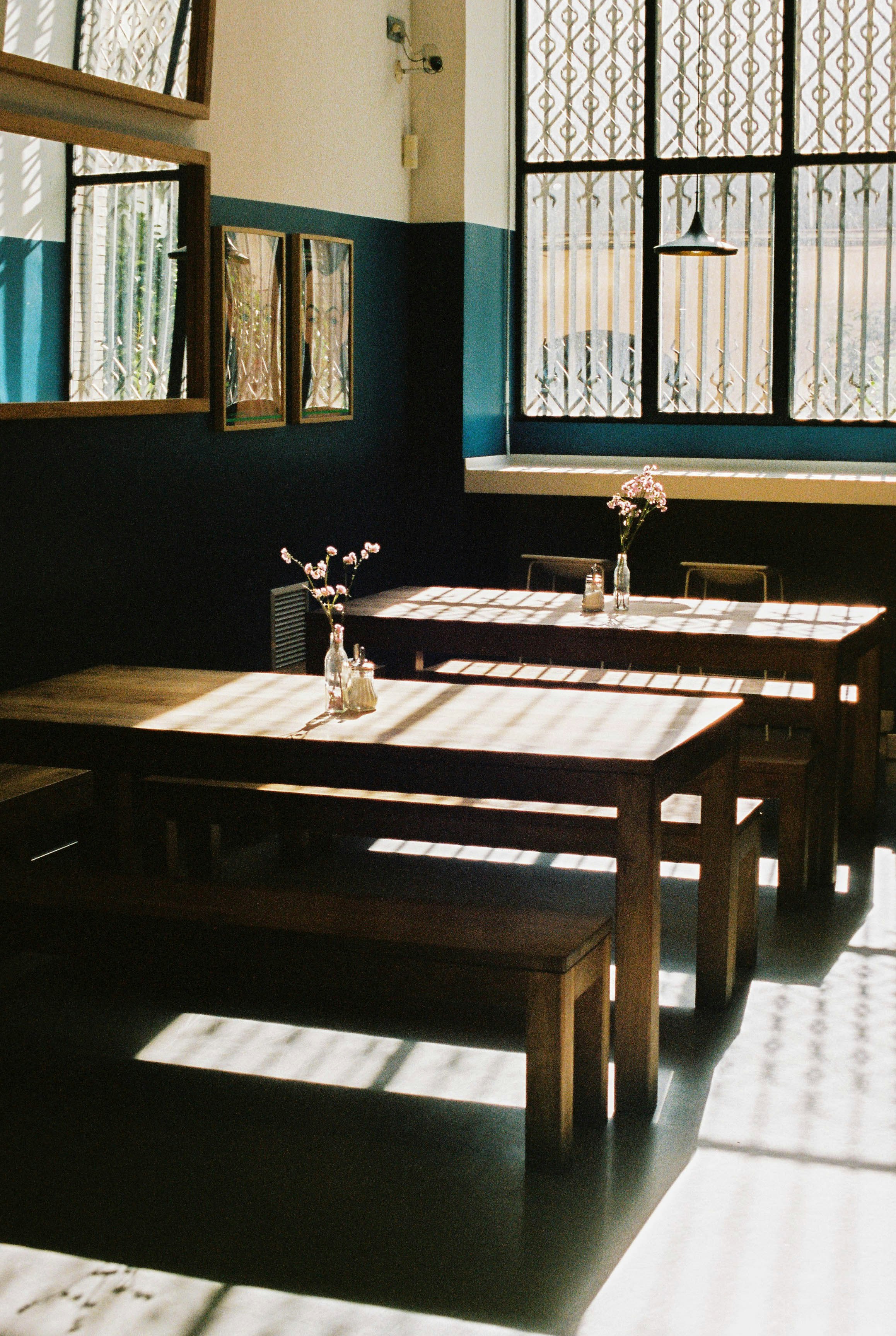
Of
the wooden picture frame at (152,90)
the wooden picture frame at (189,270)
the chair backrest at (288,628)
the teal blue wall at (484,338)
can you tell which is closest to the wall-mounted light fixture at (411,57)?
the teal blue wall at (484,338)

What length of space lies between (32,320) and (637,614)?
2330 millimetres

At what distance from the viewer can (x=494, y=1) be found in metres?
7.50

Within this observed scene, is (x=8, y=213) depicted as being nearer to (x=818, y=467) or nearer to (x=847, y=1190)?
(x=847, y=1190)

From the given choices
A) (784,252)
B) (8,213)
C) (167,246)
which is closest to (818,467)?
(784,252)

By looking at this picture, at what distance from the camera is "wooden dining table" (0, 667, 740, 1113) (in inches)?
135

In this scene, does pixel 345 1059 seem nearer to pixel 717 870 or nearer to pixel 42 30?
pixel 717 870

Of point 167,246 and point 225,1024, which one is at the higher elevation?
point 167,246

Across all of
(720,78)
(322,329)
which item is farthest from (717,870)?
(720,78)

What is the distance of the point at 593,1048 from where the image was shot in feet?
11.2

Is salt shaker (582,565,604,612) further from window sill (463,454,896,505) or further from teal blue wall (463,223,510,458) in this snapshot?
teal blue wall (463,223,510,458)

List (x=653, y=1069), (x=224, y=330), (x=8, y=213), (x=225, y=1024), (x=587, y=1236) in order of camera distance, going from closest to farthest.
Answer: (x=587, y=1236) < (x=653, y=1069) < (x=225, y=1024) < (x=8, y=213) < (x=224, y=330)

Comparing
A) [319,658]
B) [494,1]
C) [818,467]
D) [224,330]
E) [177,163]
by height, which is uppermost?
[494,1]

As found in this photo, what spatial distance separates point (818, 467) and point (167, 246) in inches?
136

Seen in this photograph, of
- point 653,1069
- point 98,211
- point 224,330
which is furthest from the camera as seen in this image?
point 224,330
